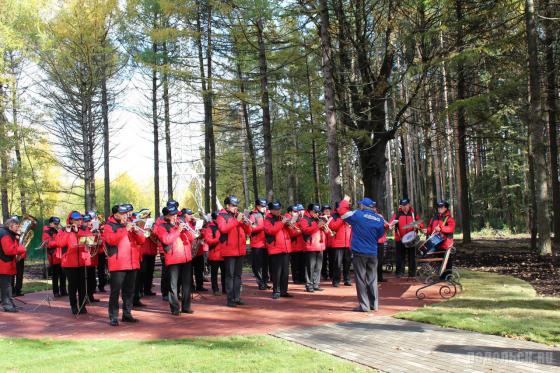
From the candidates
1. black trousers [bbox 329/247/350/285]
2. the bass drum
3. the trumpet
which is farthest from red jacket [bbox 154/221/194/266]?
the bass drum

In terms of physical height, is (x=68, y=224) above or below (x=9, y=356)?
above

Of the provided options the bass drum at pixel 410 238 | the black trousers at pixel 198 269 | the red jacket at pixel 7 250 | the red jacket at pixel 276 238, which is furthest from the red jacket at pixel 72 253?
the bass drum at pixel 410 238

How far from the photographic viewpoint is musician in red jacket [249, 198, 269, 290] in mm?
11812

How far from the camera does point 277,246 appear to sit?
423 inches

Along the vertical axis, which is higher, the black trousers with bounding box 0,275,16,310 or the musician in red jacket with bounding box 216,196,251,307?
the musician in red jacket with bounding box 216,196,251,307

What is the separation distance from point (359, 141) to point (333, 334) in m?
10.6

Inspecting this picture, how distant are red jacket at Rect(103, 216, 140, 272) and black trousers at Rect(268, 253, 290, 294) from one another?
3209 millimetres

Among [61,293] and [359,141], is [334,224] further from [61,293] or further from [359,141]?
[61,293]

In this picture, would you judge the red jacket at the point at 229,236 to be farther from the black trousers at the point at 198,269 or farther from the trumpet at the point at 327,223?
the black trousers at the point at 198,269

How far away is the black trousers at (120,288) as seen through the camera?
341 inches

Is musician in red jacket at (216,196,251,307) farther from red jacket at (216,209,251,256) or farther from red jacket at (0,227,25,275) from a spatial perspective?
red jacket at (0,227,25,275)

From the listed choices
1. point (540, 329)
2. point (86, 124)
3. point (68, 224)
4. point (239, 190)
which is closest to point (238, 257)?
point (68, 224)

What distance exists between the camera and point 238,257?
33.1ft

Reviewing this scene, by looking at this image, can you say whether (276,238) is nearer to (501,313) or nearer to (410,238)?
(410,238)
